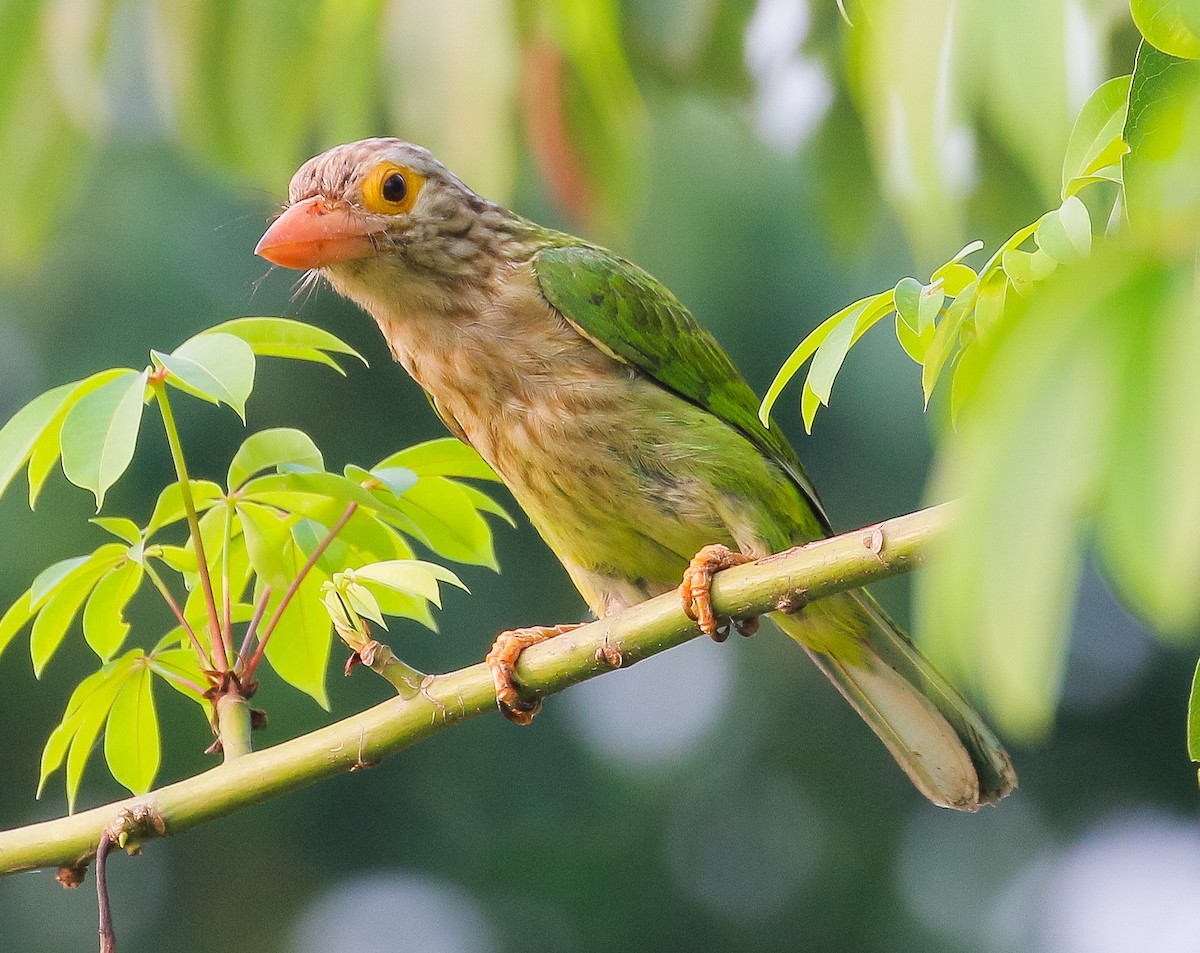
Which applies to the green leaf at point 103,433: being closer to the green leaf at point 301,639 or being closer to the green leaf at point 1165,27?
the green leaf at point 301,639

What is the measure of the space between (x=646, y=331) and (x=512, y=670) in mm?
1270

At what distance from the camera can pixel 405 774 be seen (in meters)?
10.0

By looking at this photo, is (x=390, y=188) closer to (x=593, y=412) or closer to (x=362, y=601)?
(x=593, y=412)

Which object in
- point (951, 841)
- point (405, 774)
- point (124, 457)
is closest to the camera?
point (124, 457)

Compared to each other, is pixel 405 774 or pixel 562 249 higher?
pixel 562 249

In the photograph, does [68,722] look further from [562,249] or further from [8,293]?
[8,293]

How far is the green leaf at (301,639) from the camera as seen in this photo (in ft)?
6.79

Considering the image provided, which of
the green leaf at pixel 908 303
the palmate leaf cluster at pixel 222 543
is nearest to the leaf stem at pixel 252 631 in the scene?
the palmate leaf cluster at pixel 222 543

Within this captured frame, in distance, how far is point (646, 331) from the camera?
→ 3.03 meters

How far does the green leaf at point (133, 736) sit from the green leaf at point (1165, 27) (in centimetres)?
153

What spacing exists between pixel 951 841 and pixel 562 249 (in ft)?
28.7

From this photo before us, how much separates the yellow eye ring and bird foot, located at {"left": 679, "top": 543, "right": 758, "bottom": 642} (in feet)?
3.08

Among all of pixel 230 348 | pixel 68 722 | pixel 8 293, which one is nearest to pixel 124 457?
pixel 230 348

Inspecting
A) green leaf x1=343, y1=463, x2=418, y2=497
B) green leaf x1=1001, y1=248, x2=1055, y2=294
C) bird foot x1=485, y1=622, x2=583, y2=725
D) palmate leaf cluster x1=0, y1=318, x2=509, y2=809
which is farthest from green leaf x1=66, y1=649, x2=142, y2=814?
green leaf x1=1001, y1=248, x2=1055, y2=294
